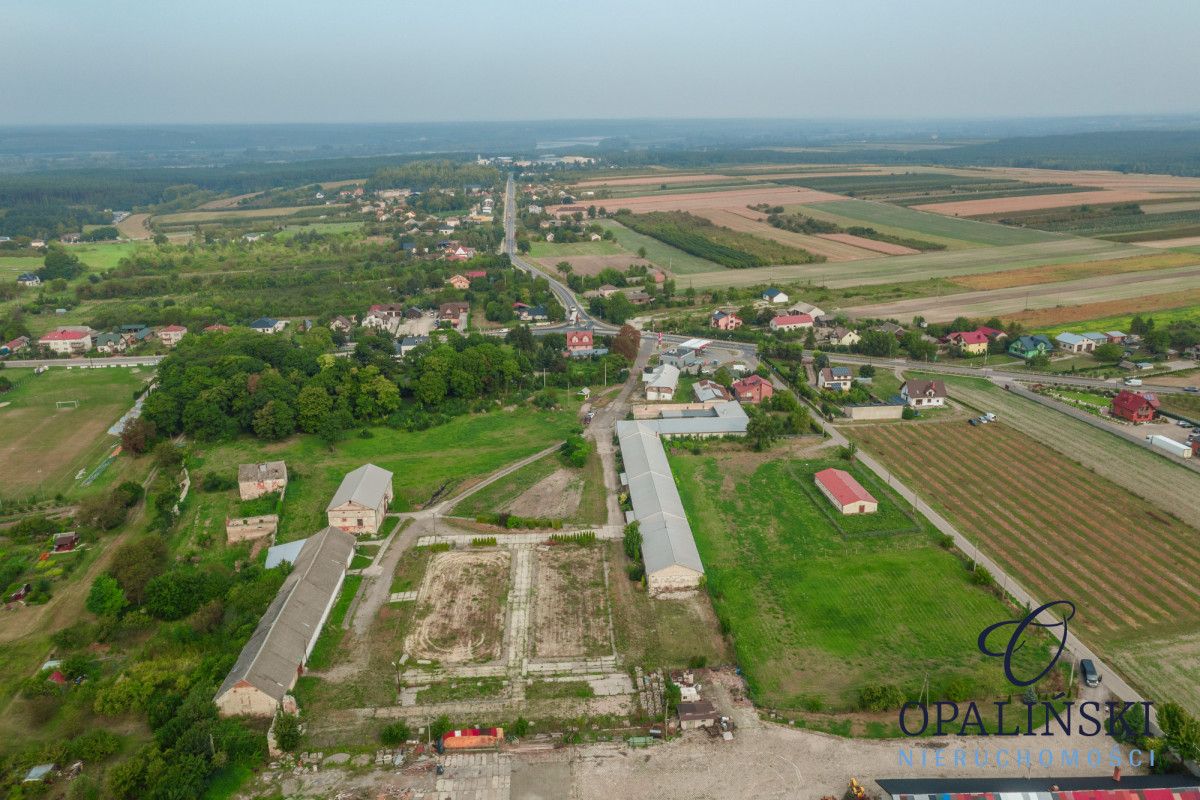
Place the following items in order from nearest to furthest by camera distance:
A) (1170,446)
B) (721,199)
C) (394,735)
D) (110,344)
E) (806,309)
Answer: (394,735)
(1170,446)
(110,344)
(806,309)
(721,199)

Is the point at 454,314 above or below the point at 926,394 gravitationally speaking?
above

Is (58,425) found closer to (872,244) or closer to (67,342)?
(67,342)

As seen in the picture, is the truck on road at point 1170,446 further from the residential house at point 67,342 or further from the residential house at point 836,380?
the residential house at point 67,342

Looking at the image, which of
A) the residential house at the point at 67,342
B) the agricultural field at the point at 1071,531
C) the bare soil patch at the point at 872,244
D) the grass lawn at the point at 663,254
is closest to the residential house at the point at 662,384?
the agricultural field at the point at 1071,531

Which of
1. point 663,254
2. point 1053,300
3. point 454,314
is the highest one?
point 663,254

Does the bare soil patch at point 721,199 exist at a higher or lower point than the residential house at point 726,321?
higher

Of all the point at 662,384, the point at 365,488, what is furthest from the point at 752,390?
the point at 365,488

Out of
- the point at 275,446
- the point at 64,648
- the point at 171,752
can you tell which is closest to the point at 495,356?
the point at 275,446

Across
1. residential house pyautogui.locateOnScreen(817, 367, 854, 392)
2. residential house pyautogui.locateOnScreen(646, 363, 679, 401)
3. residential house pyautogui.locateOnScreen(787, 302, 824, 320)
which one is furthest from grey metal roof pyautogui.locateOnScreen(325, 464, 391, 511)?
residential house pyautogui.locateOnScreen(787, 302, 824, 320)
